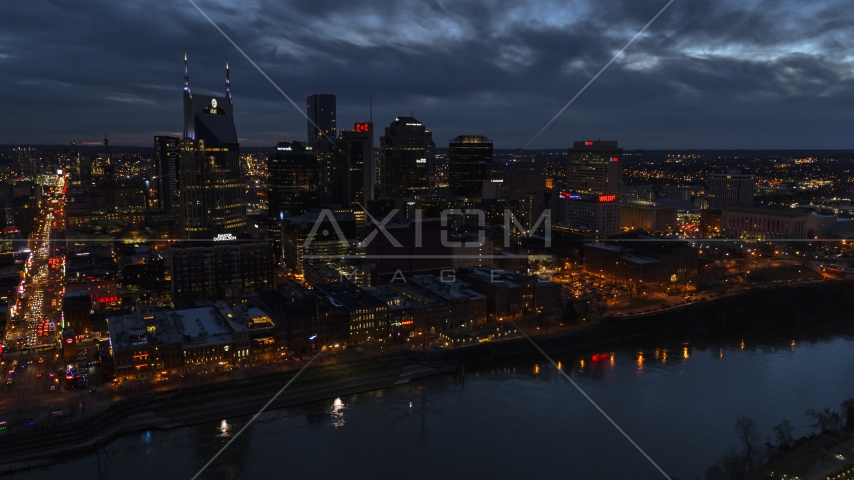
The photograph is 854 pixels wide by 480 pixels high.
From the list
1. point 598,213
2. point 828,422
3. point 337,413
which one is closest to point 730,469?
point 828,422

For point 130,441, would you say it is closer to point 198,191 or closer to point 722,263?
point 198,191

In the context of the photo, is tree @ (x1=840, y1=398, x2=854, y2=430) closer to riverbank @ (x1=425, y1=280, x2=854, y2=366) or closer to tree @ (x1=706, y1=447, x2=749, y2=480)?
tree @ (x1=706, y1=447, x2=749, y2=480)

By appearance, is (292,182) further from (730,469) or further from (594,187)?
(730,469)

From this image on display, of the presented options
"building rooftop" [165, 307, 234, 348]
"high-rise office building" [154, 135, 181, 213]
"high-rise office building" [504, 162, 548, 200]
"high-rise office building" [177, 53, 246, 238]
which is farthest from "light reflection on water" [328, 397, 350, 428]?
"high-rise office building" [504, 162, 548, 200]

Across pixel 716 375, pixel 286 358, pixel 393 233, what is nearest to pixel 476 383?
pixel 286 358

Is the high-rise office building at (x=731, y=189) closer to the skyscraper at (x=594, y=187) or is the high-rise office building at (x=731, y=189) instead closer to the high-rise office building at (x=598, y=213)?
the skyscraper at (x=594, y=187)
